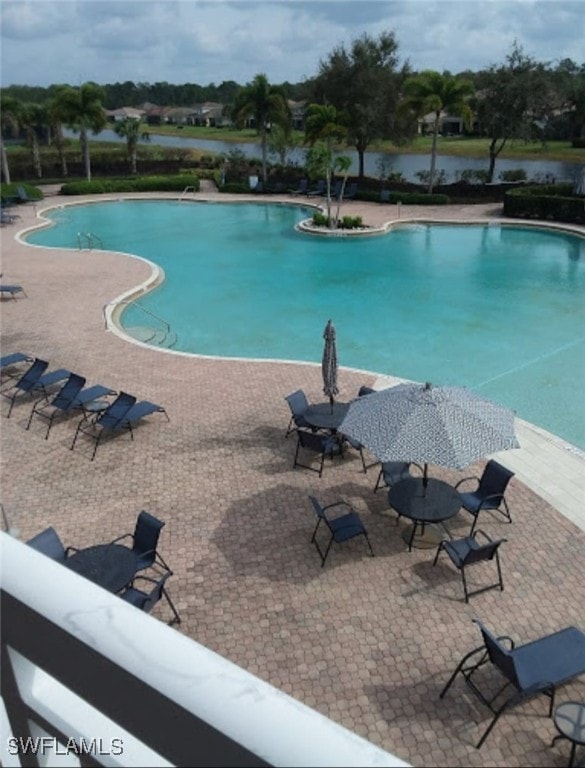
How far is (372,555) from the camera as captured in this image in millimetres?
8930

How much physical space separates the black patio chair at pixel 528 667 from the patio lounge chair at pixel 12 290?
1909cm

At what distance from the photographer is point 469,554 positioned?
7836mm

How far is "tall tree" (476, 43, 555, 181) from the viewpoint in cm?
4094

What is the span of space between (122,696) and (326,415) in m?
10.5

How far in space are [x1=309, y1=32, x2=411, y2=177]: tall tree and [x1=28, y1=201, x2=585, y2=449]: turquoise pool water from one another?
1129cm

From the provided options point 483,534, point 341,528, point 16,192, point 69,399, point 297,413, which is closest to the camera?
point 341,528

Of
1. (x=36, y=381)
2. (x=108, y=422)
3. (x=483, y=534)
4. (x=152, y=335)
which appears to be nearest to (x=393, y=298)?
(x=152, y=335)

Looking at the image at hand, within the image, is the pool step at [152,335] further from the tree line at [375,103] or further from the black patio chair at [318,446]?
the tree line at [375,103]

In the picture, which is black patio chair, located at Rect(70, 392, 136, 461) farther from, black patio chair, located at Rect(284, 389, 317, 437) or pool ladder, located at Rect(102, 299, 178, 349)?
pool ladder, located at Rect(102, 299, 178, 349)

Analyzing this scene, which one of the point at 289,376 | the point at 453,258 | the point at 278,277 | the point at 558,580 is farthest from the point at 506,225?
the point at 558,580

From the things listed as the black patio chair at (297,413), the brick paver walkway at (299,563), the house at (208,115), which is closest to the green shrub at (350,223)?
the brick paver walkway at (299,563)

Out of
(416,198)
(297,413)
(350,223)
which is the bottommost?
(297,413)

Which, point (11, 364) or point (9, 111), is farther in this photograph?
point (9, 111)

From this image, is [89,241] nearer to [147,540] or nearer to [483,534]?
[147,540]
